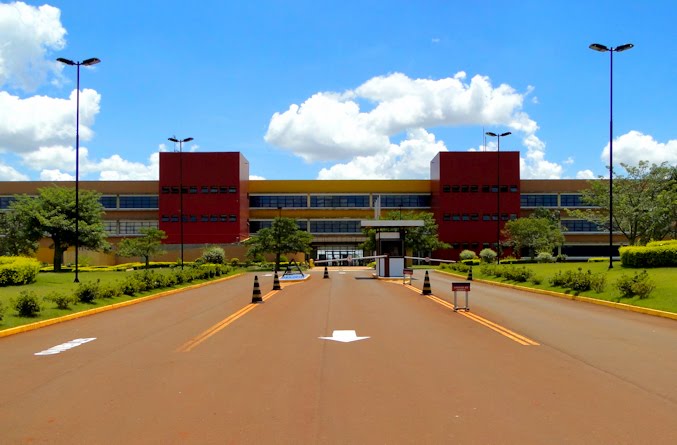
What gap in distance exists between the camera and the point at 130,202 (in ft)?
307

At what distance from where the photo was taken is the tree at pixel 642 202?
162ft

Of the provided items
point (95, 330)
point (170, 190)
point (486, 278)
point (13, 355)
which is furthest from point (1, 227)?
point (13, 355)

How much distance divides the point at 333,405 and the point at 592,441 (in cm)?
284

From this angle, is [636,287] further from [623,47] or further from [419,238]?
[419,238]

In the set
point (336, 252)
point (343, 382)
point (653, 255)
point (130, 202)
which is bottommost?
point (336, 252)

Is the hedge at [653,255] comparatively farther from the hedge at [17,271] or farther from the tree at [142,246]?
the tree at [142,246]

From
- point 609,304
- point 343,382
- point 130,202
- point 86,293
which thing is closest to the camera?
point 343,382

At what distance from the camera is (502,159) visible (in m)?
89.6

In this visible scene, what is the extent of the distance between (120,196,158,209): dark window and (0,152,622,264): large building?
0.48 feet

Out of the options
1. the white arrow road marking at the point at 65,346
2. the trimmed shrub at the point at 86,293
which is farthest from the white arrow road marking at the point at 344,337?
the trimmed shrub at the point at 86,293

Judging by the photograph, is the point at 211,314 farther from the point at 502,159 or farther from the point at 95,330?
the point at 502,159

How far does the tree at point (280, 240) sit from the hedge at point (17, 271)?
109ft

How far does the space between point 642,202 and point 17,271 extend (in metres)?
44.1

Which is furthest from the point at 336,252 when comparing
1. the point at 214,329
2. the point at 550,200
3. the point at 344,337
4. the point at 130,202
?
the point at 344,337
